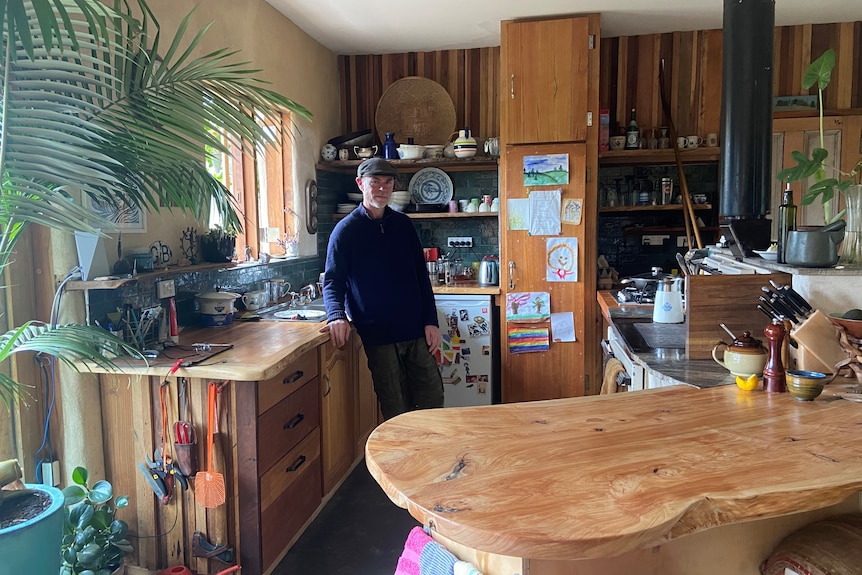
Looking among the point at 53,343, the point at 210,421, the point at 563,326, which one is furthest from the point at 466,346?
the point at 53,343

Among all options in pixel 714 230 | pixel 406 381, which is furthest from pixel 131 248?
pixel 714 230

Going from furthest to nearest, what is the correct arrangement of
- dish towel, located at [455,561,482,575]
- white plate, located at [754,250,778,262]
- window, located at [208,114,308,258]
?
1. window, located at [208,114,308,258]
2. white plate, located at [754,250,778,262]
3. dish towel, located at [455,561,482,575]

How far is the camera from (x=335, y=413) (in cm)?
288

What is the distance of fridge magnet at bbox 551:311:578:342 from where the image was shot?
151 inches

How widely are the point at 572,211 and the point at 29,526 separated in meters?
3.19

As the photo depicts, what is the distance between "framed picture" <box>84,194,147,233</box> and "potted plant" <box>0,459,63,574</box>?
94 cm

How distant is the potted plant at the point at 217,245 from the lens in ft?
8.99

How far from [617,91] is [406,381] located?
8.97 feet

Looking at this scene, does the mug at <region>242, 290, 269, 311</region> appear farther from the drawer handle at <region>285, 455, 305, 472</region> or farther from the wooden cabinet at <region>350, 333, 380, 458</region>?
the drawer handle at <region>285, 455, 305, 472</region>

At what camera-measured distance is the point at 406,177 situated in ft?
14.7

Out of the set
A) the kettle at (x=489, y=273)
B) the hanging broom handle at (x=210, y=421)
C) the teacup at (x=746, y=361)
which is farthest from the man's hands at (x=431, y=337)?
the teacup at (x=746, y=361)

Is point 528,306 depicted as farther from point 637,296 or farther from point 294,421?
point 294,421

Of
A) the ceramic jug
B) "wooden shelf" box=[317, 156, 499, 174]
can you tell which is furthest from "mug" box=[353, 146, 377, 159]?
the ceramic jug

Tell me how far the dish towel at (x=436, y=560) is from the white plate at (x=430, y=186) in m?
3.33
